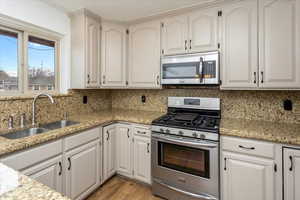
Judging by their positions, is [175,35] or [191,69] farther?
[175,35]

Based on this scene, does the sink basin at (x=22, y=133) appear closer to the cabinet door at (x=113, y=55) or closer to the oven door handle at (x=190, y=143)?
the cabinet door at (x=113, y=55)

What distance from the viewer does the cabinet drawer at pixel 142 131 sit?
6.93 feet

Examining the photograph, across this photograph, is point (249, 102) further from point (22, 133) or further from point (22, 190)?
point (22, 133)

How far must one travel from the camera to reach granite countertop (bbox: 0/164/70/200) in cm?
62

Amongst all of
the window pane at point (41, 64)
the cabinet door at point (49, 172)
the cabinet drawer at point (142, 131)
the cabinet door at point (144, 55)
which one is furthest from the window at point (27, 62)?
the cabinet drawer at point (142, 131)

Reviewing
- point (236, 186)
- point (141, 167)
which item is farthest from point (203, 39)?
point (141, 167)

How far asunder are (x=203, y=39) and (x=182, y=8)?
509 millimetres

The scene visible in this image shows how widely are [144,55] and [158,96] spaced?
0.71m

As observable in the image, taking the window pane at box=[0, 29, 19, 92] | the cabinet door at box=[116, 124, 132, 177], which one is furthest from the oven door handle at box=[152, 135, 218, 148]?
the window pane at box=[0, 29, 19, 92]

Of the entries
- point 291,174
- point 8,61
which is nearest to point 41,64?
point 8,61

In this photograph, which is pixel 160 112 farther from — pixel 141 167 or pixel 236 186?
pixel 236 186

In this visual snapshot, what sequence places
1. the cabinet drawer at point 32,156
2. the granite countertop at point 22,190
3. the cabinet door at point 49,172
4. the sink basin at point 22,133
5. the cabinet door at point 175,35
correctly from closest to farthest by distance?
the granite countertop at point 22,190
the cabinet drawer at point 32,156
the cabinet door at point 49,172
the sink basin at point 22,133
the cabinet door at point 175,35

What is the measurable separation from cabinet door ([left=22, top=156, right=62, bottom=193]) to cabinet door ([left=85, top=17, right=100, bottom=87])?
112 cm

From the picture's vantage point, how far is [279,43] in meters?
1.70
